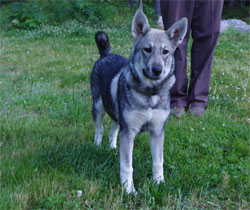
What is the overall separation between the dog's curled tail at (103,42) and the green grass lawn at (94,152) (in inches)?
40.6

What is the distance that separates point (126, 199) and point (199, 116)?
7.57 feet

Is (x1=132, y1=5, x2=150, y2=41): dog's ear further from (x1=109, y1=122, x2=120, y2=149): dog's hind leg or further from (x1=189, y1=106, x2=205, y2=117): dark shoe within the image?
(x1=189, y1=106, x2=205, y2=117): dark shoe

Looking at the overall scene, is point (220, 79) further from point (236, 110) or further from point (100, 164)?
point (100, 164)

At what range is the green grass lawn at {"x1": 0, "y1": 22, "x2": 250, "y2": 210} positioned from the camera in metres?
2.49

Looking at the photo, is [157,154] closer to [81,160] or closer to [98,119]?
[81,160]

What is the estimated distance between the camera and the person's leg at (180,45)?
4395 mm

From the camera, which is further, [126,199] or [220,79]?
[220,79]

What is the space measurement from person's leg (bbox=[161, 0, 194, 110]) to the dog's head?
170cm

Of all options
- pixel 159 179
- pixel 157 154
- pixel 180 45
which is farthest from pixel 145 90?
pixel 180 45

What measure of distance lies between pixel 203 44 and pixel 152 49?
7.80 feet

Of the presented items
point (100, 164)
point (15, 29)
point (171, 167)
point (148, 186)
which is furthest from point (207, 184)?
point (15, 29)

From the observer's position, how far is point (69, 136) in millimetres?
3605

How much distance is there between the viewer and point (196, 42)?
4773 mm

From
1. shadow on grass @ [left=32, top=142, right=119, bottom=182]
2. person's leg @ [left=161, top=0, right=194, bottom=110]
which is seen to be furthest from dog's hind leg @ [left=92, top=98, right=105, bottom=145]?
person's leg @ [left=161, top=0, right=194, bottom=110]
